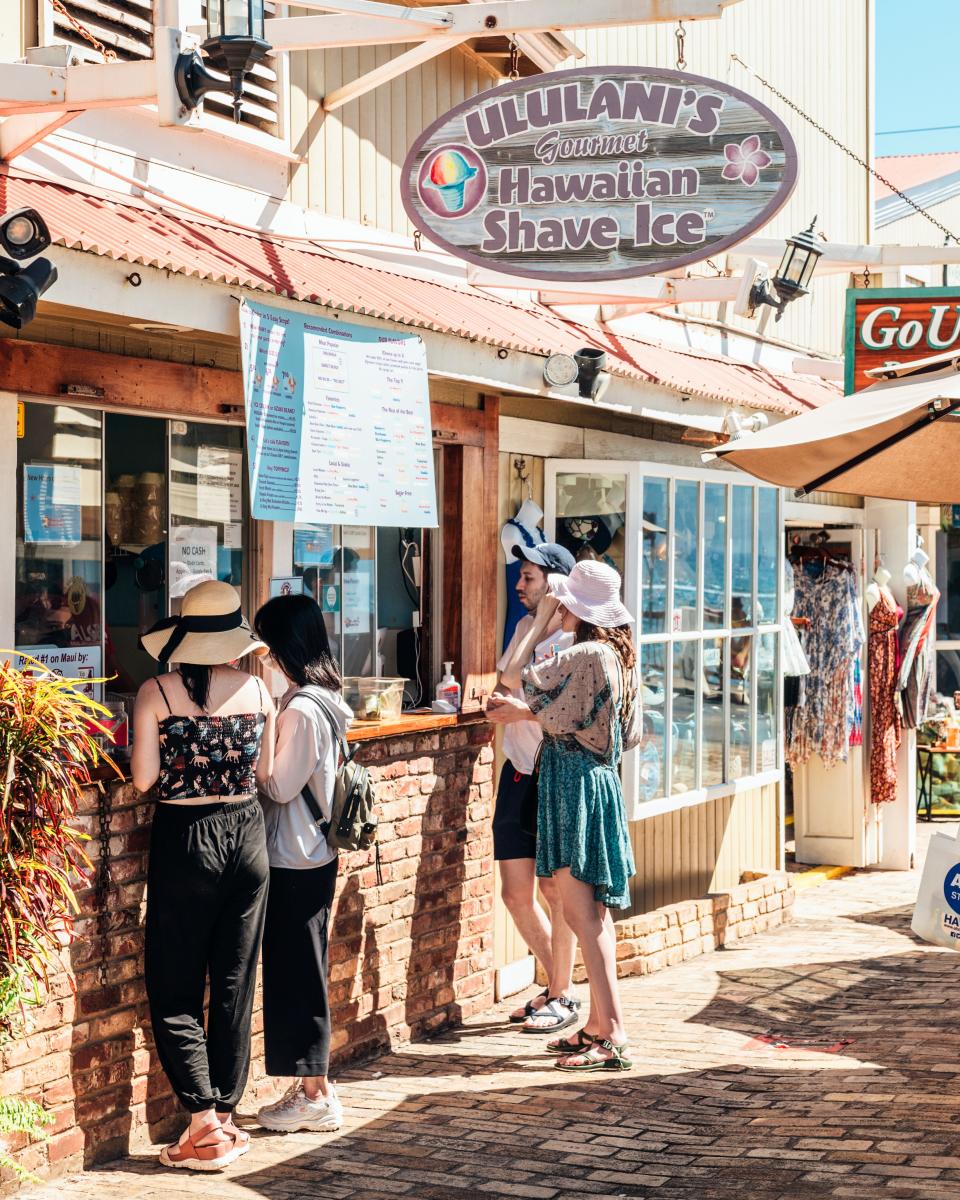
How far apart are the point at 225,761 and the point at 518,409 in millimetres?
3324

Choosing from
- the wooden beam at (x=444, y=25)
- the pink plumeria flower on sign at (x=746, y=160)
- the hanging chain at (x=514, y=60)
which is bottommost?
the pink plumeria flower on sign at (x=746, y=160)

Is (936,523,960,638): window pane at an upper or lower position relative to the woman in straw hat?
upper

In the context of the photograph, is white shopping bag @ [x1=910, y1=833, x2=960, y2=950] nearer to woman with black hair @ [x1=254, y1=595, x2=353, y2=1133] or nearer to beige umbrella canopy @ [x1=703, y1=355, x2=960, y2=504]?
beige umbrella canopy @ [x1=703, y1=355, x2=960, y2=504]

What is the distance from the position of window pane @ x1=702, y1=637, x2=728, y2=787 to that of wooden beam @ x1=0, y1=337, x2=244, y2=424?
385cm

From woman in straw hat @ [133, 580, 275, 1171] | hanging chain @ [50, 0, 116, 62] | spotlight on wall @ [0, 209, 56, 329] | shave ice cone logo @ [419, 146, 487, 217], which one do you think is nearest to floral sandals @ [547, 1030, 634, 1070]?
woman in straw hat @ [133, 580, 275, 1171]

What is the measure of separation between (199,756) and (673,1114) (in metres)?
2.26

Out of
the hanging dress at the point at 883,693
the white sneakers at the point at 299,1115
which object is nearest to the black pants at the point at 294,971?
the white sneakers at the point at 299,1115

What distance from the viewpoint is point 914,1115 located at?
228 inches

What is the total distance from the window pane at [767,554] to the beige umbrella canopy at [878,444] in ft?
8.83

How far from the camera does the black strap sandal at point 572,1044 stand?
6703 mm

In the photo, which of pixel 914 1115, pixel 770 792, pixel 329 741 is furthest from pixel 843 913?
pixel 329 741

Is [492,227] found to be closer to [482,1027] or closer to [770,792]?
[482,1027]

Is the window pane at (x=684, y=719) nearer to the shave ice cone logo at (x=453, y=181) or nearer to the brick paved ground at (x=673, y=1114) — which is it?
the brick paved ground at (x=673, y=1114)

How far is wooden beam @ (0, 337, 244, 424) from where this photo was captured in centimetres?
518
